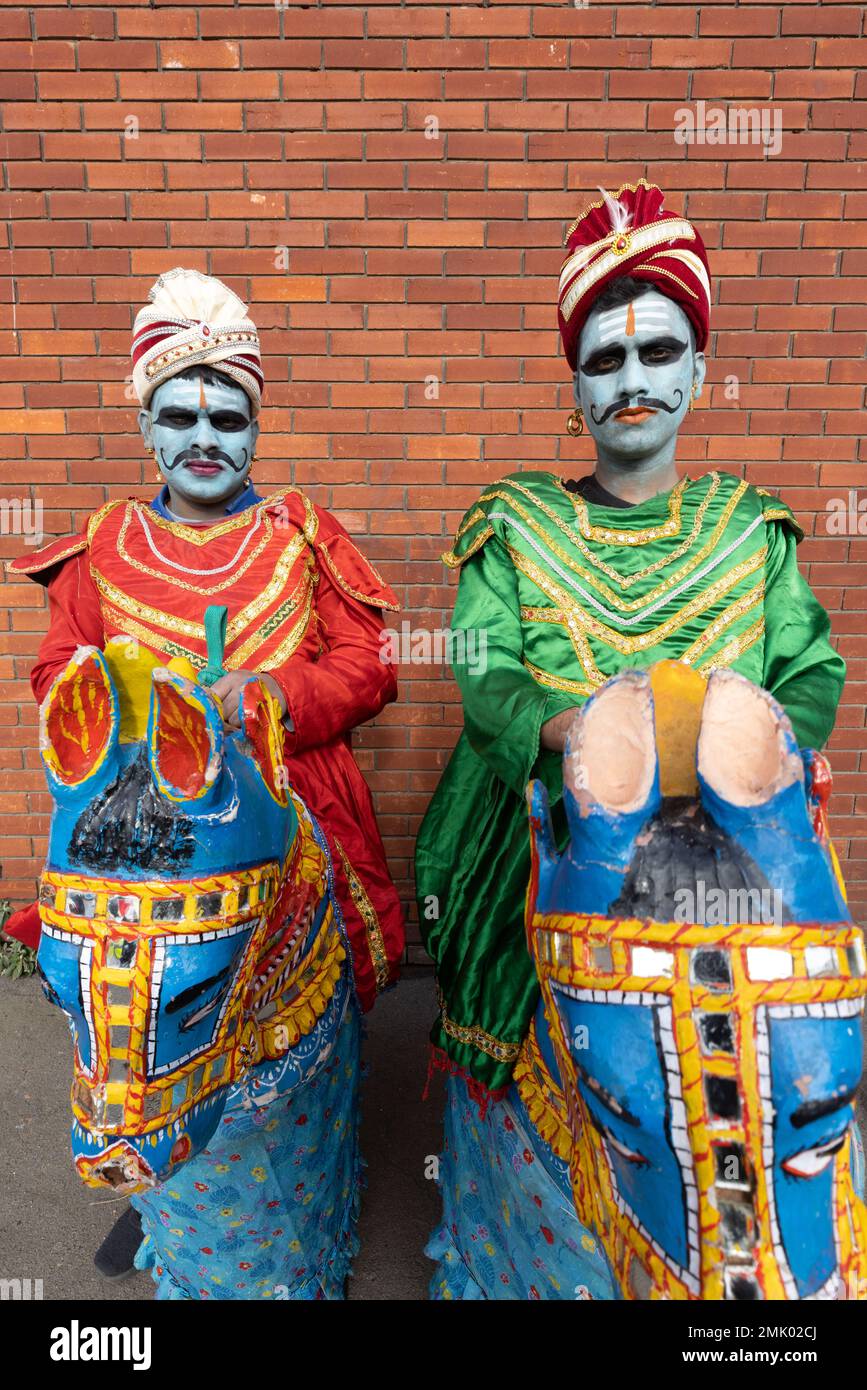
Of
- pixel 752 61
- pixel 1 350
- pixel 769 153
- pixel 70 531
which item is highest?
pixel 752 61

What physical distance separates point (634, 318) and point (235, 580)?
1.01m

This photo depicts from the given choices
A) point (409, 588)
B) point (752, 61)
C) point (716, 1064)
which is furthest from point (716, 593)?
point (752, 61)

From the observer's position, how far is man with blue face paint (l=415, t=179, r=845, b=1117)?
1.56 metres

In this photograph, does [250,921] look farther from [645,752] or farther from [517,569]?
[517,569]

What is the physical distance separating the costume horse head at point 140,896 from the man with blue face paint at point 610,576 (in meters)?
0.50

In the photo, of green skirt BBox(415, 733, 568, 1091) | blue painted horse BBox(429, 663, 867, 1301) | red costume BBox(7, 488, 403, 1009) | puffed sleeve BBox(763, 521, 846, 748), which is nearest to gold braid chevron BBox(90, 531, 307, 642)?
red costume BBox(7, 488, 403, 1009)

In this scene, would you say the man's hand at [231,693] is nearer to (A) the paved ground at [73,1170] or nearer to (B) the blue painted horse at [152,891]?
(B) the blue painted horse at [152,891]

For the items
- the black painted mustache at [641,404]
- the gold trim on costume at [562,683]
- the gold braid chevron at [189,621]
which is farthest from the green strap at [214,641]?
the black painted mustache at [641,404]

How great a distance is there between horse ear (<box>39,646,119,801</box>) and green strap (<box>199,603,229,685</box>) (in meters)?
0.33

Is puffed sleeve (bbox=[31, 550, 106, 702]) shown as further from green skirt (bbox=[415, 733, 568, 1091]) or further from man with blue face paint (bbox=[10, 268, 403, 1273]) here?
green skirt (bbox=[415, 733, 568, 1091])

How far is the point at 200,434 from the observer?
6.34 feet

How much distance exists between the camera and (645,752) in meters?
0.85

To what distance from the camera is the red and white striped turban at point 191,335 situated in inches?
74.7

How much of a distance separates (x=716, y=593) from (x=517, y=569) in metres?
0.37
